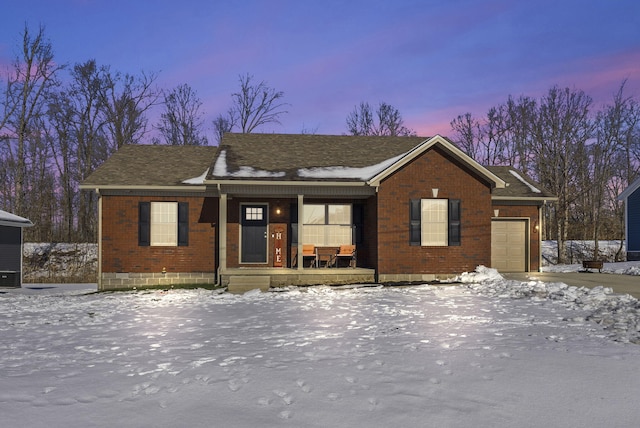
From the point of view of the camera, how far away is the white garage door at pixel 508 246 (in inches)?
714

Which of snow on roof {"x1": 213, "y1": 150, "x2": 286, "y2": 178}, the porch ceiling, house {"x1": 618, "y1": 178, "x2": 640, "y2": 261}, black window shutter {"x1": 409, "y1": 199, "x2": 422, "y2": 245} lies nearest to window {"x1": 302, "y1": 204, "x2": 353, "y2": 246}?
the porch ceiling

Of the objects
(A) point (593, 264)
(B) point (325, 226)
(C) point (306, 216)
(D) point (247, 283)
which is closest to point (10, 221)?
(D) point (247, 283)

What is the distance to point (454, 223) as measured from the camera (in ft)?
51.4

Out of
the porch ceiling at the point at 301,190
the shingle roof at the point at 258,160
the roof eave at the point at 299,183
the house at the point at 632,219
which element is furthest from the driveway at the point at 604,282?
the house at the point at 632,219

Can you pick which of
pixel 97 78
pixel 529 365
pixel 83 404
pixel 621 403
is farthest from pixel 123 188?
pixel 97 78

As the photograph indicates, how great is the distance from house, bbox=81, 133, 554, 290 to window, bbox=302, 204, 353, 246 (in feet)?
0.12

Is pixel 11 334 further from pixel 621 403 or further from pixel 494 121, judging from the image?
pixel 494 121

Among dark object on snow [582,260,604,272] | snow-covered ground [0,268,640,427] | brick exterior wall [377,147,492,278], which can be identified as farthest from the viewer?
dark object on snow [582,260,604,272]

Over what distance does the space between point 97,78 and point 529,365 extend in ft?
124

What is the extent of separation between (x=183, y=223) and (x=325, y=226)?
4999mm

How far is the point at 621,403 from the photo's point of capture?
4.47 m

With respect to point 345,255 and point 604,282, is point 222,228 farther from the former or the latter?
point 604,282

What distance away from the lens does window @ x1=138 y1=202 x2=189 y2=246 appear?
1672cm

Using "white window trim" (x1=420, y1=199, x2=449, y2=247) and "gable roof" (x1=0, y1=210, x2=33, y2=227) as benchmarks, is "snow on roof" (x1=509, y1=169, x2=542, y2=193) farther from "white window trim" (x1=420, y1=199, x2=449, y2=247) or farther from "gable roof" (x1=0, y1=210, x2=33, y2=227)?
"gable roof" (x1=0, y1=210, x2=33, y2=227)
